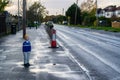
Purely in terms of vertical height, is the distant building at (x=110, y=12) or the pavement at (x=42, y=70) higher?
the distant building at (x=110, y=12)

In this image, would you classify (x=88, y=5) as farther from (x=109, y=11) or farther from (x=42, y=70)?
(x=42, y=70)

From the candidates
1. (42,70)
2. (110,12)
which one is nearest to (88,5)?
Answer: (110,12)

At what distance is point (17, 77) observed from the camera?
12703 millimetres

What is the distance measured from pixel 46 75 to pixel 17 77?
103 cm

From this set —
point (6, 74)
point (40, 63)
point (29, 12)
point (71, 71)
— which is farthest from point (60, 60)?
point (29, 12)

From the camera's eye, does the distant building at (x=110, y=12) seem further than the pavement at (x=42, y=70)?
Yes

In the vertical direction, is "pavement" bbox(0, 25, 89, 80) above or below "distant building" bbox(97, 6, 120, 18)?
below

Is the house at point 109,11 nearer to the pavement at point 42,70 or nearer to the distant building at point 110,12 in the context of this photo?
the distant building at point 110,12

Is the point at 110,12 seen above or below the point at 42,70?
above

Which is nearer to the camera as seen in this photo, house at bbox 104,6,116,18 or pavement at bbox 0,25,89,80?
pavement at bbox 0,25,89,80

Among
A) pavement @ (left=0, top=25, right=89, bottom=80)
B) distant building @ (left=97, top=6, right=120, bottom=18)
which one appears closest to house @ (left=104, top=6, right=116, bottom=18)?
distant building @ (left=97, top=6, right=120, bottom=18)

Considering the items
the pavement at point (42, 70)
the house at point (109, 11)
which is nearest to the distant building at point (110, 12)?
the house at point (109, 11)

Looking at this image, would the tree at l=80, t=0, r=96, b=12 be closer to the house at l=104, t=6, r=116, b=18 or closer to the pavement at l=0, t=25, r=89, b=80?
the house at l=104, t=6, r=116, b=18

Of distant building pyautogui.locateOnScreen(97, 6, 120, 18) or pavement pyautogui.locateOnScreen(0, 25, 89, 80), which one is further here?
distant building pyautogui.locateOnScreen(97, 6, 120, 18)
